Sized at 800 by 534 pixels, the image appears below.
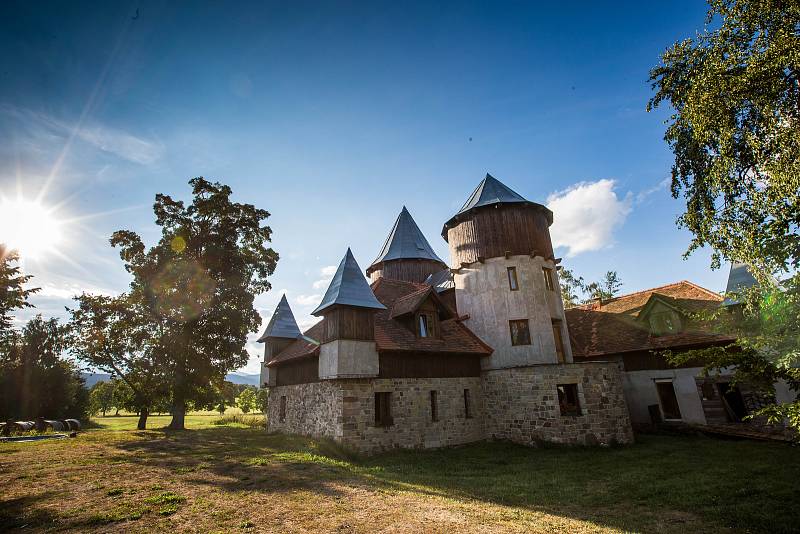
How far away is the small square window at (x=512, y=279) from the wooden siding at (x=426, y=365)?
4298mm

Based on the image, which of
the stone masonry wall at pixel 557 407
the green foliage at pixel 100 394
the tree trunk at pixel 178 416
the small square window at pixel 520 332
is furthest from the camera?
the green foliage at pixel 100 394

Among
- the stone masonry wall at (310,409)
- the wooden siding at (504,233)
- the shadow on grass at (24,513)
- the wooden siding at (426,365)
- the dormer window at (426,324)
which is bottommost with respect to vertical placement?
the shadow on grass at (24,513)

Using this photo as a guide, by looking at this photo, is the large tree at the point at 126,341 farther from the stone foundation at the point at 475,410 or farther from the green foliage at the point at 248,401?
the green foliage at the point at 248,401

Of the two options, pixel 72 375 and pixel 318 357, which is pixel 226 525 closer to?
pixel 318 357

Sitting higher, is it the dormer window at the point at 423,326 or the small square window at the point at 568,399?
the dormer window at the point at 423,326

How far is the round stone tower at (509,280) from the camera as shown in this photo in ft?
63.1

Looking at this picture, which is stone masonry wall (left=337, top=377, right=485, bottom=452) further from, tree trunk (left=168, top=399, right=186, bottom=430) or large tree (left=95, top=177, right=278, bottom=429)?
tree trunk (left=168, top=399, right=186, bottom=430)

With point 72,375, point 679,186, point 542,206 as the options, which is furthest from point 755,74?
point 72,375

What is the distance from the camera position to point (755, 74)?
8.52 metres

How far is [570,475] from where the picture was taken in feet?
37.5

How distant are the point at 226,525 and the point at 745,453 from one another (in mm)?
17214

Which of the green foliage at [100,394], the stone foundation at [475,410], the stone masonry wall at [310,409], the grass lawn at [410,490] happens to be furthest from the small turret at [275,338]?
the green foliage at [100,394]

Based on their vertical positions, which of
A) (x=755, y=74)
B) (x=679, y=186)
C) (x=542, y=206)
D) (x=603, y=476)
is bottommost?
(x=603, y=476)

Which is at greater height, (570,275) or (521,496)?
(570,275)
